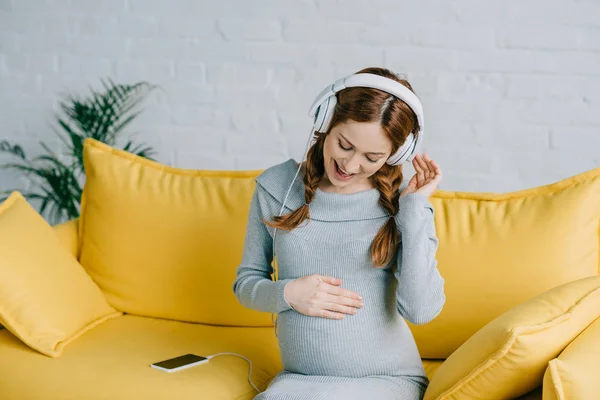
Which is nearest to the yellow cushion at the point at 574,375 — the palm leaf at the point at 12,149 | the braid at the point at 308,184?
the braid at the point at 308,184

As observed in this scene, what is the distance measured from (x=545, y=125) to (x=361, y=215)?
1163 mm

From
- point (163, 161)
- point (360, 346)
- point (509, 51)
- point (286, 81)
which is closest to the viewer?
point (360, 346)

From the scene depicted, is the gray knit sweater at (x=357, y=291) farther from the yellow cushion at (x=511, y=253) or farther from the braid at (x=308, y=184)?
the yellow cushion at (x=511, y=253)

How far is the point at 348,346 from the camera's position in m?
1.60

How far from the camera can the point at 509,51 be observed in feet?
8.34

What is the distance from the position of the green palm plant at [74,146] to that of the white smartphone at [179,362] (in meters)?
1.15

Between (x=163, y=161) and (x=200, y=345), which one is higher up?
(x=163, y=161)

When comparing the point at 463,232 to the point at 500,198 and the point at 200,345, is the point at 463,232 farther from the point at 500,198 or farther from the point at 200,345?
the point at 200,345

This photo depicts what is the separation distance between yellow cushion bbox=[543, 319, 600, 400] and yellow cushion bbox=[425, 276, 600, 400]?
0.16 feet

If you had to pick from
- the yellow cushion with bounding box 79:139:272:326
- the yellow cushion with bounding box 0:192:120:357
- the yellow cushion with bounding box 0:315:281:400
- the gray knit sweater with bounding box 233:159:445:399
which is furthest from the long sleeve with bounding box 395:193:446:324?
the yellow cushion with bounding box 0:192:120:357

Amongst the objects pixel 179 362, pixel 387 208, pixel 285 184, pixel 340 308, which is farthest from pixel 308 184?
pixel 179 362

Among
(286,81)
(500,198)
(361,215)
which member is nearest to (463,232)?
(500,198)

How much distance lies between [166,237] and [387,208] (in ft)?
2.54

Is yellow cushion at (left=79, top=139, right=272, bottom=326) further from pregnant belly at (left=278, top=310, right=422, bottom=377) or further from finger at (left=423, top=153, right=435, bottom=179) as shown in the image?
finger at (left=423, top=153, right=435, bottom=179)
